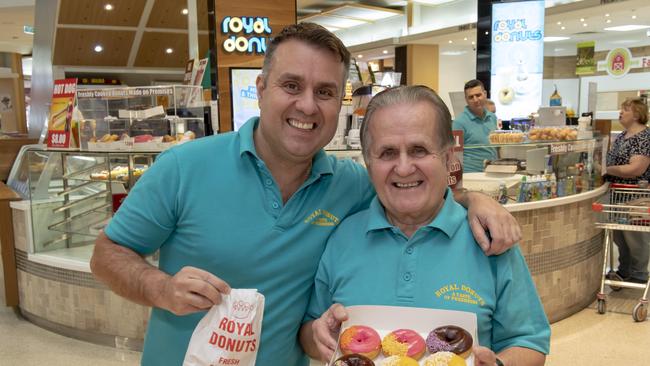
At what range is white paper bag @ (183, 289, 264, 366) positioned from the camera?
1.32 metres

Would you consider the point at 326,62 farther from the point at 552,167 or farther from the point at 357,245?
the point at 552,167

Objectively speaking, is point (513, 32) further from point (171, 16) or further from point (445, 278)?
point (171, 16)

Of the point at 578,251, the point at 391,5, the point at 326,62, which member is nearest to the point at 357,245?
Result: the point at 326,62

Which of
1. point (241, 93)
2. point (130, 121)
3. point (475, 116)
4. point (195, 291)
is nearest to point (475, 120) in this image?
point (475, 116)

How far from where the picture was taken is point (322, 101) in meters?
1.54

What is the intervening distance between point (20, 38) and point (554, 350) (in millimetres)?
18999

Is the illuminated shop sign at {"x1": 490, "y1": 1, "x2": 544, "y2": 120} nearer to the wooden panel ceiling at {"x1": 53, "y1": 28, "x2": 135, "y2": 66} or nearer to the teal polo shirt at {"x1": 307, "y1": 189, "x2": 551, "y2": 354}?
the teal polo shirt at {"x1": 307, "y1": 189, "x2": 551, "y2": 354}

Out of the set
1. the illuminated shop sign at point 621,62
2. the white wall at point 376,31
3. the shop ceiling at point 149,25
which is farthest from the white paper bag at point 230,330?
the illuminated shop sign at point 621,62

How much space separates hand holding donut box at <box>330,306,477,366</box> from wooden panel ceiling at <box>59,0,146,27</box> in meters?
11.6

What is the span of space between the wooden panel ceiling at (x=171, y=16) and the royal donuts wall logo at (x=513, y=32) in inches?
236

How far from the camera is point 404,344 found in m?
1.22

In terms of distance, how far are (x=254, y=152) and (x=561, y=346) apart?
358 cm

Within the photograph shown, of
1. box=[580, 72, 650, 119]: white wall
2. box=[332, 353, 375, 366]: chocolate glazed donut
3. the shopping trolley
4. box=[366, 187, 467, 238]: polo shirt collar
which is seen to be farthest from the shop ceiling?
box=[332, 353, 375, 366]: chocolate glazed donut

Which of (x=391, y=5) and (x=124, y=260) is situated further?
(x=391, y=5)
